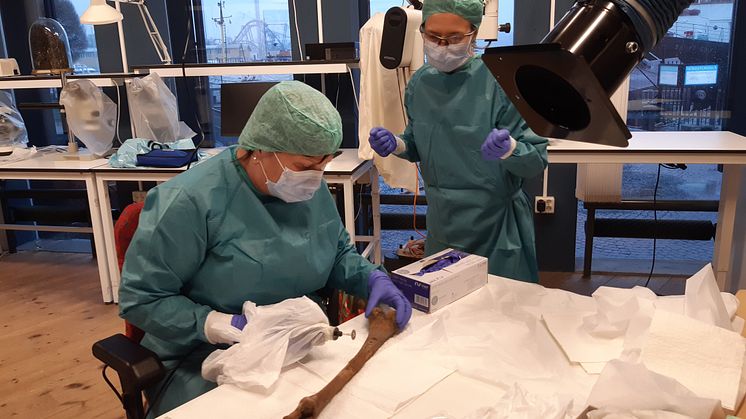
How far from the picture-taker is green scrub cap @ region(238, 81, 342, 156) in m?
1.27

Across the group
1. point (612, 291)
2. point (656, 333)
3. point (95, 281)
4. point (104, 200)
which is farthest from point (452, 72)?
point (95, 281)

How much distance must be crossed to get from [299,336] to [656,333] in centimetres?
67

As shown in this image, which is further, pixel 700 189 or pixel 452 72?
pixel 700 189

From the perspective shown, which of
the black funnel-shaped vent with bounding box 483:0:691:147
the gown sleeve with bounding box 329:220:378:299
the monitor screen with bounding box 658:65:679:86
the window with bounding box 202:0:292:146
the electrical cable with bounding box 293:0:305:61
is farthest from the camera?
the window with bounding box 202:0:292:146

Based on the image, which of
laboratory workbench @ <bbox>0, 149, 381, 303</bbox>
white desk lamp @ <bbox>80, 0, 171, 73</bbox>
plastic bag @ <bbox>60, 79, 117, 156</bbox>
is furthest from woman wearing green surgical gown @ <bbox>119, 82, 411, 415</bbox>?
plastic bag @ <bbox>60, 79, 117, 156</bbox>

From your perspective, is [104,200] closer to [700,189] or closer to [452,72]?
[452,72]

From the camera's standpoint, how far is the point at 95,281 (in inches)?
140

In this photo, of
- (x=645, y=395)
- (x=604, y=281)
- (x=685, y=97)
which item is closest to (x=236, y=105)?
(x=604, y=281)

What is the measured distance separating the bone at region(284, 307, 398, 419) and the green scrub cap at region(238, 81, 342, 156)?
402mm

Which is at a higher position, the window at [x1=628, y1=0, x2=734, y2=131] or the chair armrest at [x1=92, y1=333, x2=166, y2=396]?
the window at [x1=628, y1=0, x2=734, y2=131]

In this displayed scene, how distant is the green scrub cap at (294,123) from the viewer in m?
1.27

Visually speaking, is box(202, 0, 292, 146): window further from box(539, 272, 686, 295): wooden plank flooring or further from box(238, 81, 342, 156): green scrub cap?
box(238, 81, 342, 156): green scrub cap

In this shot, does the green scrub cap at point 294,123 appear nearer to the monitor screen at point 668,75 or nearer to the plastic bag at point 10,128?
the monitor screen at point 668,75

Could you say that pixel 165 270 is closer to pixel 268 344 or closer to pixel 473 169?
pixel 268 344
